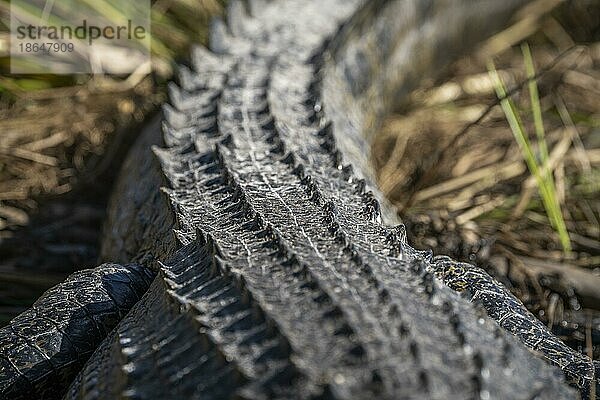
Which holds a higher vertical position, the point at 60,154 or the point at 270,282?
the point at 60,154

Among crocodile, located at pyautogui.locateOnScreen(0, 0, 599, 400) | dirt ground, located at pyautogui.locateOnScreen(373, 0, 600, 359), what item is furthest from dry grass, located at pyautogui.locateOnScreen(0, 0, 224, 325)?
dirt ground, located at pyautogui.locateOnScreen(373, 0, 600, 359)

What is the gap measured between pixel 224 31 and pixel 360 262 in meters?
1.96

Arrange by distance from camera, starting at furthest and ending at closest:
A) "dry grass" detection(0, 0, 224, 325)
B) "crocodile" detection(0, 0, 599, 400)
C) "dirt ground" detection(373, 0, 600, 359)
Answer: "dry grass" detection(0, 0, 224, 325), "dirt ground" detection(373, 0, 600, 359), "crocodile" detection(0, 0, 599, 400)

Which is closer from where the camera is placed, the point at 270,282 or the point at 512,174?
the point at 270,282

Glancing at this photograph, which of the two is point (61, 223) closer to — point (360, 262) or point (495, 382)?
point (360, 262)

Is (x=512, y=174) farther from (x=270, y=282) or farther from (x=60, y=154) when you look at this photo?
(x=270, y=282)

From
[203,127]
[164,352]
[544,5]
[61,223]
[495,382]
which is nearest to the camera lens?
[495,382]

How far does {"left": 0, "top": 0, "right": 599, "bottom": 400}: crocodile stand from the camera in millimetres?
1613

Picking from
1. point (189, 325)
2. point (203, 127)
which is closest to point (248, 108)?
point (203, 127)

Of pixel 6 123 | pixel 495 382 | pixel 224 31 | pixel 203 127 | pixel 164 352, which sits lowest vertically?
pixel 495 382

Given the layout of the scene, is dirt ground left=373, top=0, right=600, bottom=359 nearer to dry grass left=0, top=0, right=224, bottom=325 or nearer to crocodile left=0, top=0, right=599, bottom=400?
crocodile left=0, top=0, right=599, bottom=400

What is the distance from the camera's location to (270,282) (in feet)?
6.12

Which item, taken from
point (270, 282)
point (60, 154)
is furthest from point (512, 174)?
point (270, 282)

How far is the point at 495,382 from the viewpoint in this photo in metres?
1.61
